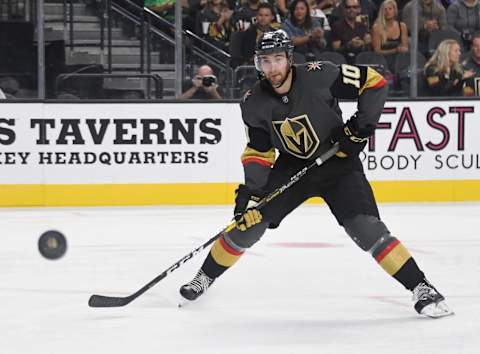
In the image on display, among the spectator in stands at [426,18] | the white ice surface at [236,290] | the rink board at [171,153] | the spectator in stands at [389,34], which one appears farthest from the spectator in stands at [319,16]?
the white ice surface at [236,290]

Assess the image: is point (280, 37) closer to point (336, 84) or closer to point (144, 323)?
point (336, 84)

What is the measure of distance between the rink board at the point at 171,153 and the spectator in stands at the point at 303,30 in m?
0.67

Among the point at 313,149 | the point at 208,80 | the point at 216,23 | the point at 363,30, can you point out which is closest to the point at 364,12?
the point at 363,30

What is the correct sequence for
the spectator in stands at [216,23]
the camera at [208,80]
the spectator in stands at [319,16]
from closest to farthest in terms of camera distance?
the camera at [208,80] < the spectator in stands at [216,23] < the spectator in stands at [319,16]

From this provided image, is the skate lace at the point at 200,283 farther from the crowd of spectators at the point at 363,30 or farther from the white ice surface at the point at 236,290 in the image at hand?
the crowd of spectators at the point at 363,30

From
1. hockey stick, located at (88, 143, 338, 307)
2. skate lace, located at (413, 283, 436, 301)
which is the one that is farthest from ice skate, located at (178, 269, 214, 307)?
skate lace, located at (413, 283, 436, 301)

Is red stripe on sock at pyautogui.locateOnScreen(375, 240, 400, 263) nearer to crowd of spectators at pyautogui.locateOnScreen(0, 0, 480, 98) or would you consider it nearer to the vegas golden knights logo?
the vegas golden knights logo

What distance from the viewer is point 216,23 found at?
322 inches

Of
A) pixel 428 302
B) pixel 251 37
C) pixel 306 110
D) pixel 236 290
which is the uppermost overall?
pixel 306 110

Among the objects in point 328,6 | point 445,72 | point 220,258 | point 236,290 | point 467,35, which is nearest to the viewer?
point 220,258

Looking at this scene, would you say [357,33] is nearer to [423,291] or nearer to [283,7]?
[283,7]

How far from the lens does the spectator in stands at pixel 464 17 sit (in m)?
8.39

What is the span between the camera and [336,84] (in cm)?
394

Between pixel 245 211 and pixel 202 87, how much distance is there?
12.6 feet
